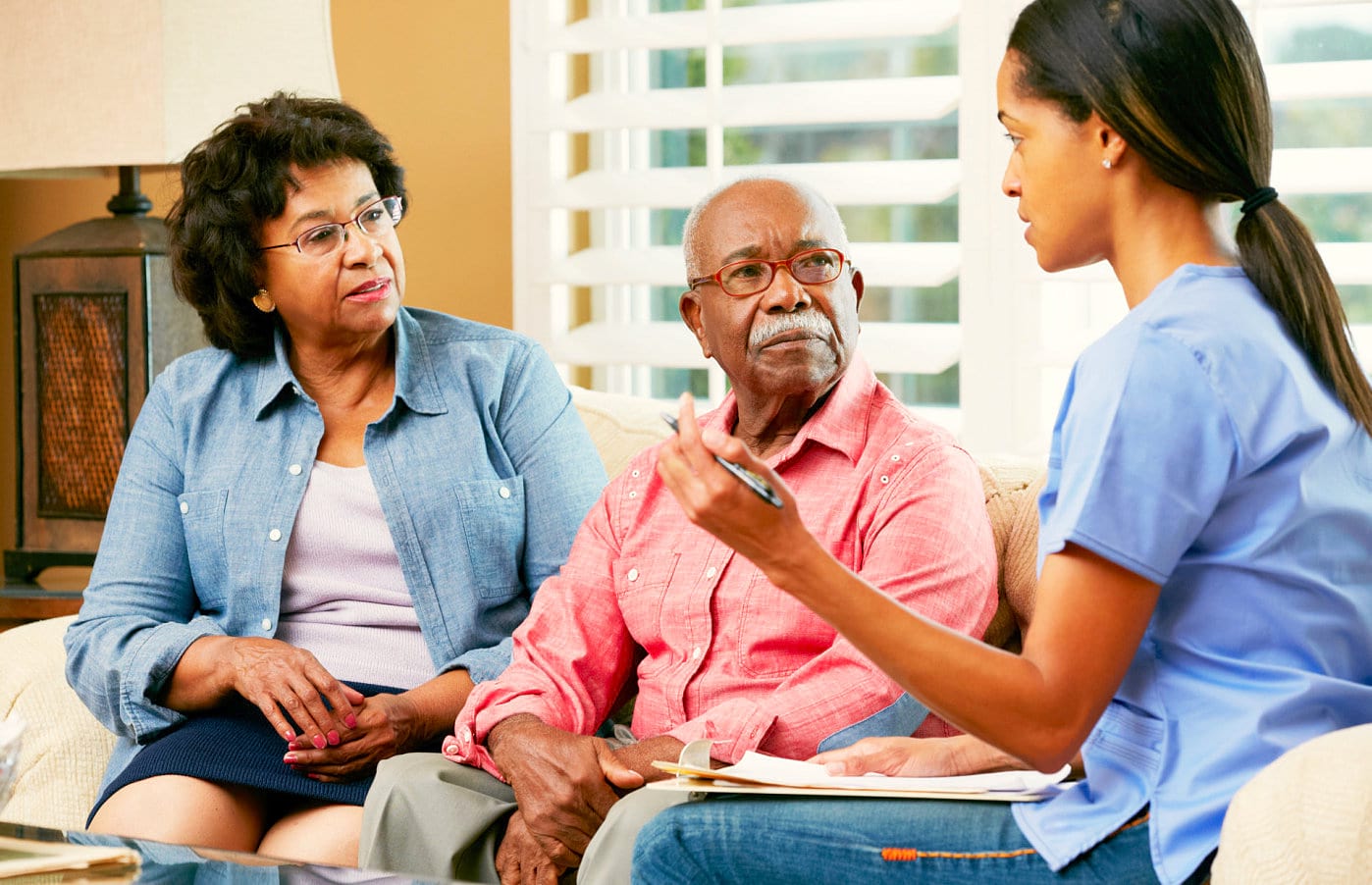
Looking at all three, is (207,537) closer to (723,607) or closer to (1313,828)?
(723,607)

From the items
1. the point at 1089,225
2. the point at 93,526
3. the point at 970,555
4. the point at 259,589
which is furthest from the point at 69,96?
the point at 1089,225

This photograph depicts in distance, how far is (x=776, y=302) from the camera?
69.6 inches

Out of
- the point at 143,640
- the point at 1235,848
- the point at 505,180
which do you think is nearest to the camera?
the point at 1235,848

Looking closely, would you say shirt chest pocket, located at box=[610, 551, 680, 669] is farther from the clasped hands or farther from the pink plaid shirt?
the clasped hands

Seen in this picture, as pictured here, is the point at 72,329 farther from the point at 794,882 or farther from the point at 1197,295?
the point at 1197,295

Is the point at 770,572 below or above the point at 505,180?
below

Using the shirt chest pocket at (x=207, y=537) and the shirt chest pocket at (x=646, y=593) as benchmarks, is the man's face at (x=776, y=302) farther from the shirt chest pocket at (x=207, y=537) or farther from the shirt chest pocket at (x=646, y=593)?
the shirt chest pocket at (x=207, y=537)

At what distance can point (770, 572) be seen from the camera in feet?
3.84

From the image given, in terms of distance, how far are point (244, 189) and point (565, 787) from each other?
1.01 metres

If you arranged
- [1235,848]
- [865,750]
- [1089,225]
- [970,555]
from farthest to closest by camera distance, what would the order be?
[970,555] → [865,750] → [1089,225] → [1235,848]

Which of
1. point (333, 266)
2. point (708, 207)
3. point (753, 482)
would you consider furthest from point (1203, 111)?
point (333, 266)

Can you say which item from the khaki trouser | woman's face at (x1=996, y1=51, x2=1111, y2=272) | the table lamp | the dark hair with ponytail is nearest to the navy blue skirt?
the khaki trouser

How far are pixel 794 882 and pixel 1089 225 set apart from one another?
2.03 ft

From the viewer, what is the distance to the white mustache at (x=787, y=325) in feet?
5.79
